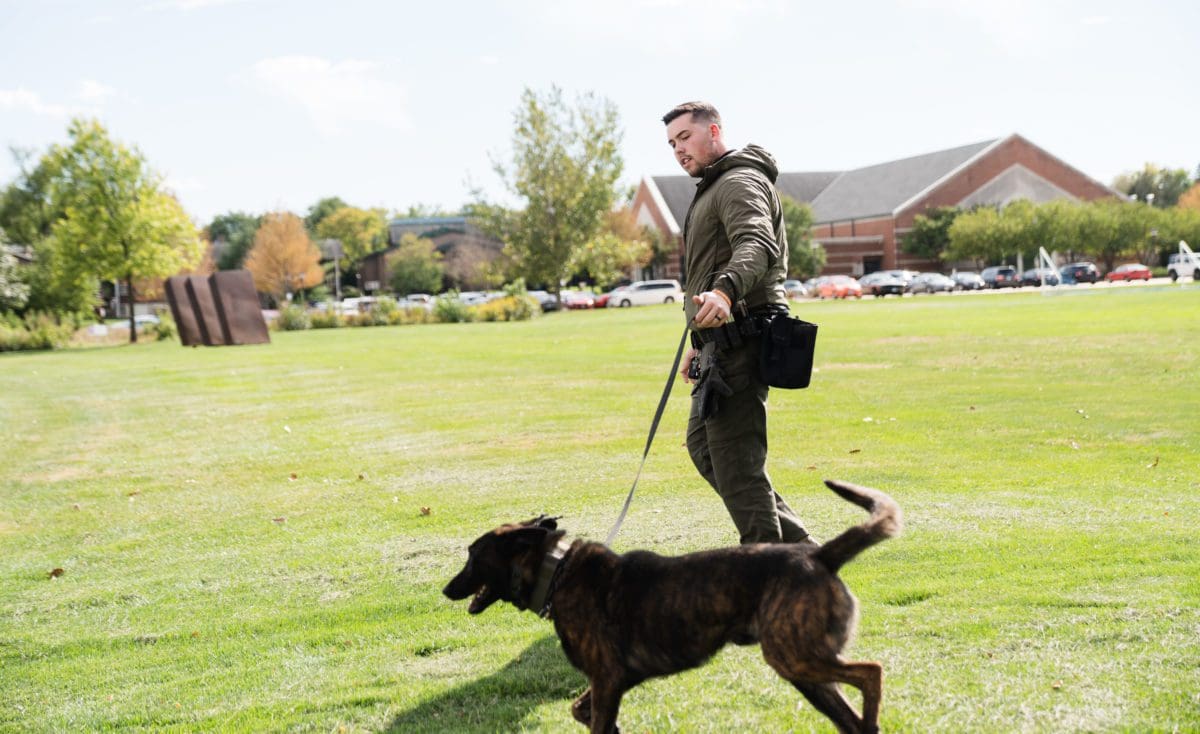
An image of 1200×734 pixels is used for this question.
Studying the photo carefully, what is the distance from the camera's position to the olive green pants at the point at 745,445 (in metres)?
4.45

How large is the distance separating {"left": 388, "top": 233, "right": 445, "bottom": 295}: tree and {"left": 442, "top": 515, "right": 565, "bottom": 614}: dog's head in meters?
87.1

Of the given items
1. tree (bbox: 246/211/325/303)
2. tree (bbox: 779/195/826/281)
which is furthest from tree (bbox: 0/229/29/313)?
tree (bbox: 779/195/826/281)

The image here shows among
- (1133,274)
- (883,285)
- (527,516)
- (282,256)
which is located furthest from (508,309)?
(1133,274)

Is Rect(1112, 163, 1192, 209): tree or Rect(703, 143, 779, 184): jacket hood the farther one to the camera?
Rect(1112, 163, 1192, 209): tree

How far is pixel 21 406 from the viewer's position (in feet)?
61.9

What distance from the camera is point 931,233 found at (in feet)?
270

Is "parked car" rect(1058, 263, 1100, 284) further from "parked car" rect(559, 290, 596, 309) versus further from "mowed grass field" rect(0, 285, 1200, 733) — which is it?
"mowed grass field" rect(0, 285, 1200, 733)

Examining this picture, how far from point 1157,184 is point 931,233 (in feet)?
155

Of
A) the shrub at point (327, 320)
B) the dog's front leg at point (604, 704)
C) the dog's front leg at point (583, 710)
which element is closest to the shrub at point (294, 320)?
the shrub at point (327, 320)

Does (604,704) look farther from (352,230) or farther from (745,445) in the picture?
(352,230)

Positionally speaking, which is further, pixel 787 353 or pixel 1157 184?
pixel 1157 184

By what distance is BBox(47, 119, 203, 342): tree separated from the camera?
42.2 metres

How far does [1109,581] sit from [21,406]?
63.0 feet

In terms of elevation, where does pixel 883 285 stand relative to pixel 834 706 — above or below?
above
